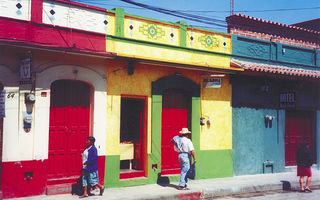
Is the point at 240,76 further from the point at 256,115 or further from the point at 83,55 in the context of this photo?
the point at 83,55

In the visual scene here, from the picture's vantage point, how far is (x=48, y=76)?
8.89 m

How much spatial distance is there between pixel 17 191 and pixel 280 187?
26.9 feet

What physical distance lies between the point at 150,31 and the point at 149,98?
2.17m

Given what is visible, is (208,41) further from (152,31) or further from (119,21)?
(119,21)

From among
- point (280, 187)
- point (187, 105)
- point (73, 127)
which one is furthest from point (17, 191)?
point (280, 187)

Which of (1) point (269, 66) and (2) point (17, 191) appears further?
(1) point (269, 66)

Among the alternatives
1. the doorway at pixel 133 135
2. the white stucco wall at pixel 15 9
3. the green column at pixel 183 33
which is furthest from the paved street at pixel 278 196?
the white stucco wall at pixel 15 9

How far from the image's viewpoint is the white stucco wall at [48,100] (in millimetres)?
8703

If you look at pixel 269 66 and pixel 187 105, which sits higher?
pixel 269 66

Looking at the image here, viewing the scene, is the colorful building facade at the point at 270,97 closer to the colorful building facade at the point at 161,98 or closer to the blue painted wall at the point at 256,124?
the blue painted wall at the point at 256,124

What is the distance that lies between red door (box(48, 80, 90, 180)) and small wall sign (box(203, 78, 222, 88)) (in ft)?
13.7

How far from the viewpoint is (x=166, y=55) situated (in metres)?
11.1

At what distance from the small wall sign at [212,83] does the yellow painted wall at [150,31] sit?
1.66 metres

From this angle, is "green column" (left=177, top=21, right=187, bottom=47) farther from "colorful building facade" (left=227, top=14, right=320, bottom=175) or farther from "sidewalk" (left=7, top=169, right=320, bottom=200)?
"sidewalk" (left=7, top=169, right=320, bottom=200)
